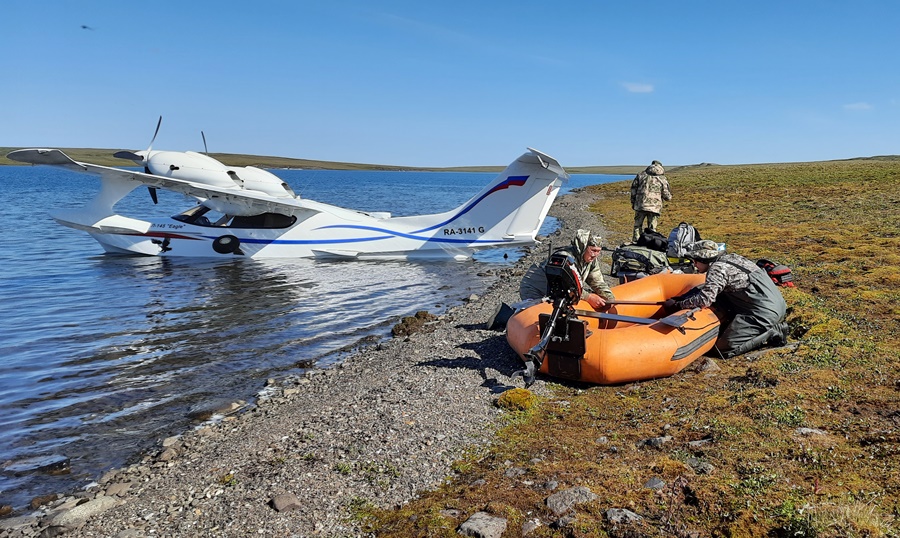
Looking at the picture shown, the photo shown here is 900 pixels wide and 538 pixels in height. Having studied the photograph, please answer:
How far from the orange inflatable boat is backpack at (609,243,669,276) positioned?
3.32 meters

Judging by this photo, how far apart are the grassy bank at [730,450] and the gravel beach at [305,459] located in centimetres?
43

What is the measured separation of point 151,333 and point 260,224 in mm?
10010

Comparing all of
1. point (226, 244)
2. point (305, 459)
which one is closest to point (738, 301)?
point (305, 459)

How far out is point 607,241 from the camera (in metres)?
22.7

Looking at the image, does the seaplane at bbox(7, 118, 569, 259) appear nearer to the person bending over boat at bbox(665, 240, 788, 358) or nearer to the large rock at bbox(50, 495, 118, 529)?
the person bending over boat at bbox(665, 240, 788, 358)

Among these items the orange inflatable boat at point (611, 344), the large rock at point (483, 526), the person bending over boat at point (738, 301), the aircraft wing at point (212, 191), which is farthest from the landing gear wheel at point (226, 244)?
the large rock at point (483, 526)

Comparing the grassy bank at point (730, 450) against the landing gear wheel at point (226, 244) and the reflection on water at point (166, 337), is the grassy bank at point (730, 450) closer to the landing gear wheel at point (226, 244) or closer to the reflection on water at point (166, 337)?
the reflection on water at point (166, 337)

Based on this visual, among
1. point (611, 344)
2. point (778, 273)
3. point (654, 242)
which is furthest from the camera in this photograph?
point (654, 242)

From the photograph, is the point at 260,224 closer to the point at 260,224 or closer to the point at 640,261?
the point at 260,224

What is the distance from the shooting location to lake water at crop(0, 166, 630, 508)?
24.6 feet

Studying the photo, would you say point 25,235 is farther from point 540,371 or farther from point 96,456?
point 540,371

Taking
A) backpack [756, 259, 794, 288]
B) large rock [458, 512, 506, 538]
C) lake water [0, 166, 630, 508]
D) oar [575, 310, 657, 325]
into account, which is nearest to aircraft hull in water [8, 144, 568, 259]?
lake water [0, 166, 630, 508]

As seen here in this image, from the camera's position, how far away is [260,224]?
71.5 feet

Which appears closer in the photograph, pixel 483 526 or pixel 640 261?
pixel 483 526
